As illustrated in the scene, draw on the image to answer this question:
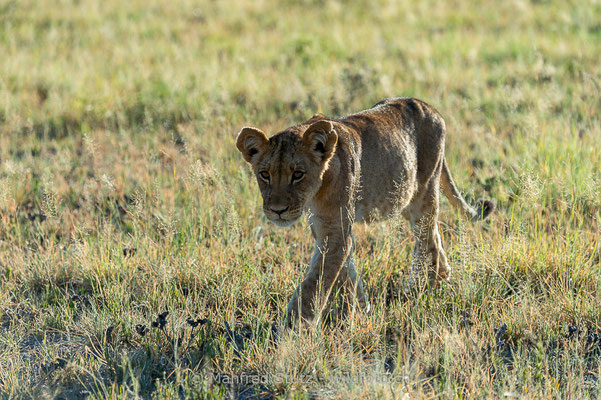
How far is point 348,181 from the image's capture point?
4395mm

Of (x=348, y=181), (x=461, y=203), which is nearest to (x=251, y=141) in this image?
(x=348, y=181)

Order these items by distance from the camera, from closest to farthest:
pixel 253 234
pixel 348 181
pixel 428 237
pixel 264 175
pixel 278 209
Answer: pixel 278 209
pixel 264 175
pixel 348 181
pixel 428 237
pixel 253 234

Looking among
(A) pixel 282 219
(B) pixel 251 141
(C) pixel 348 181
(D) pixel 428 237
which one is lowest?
(D) pixel 428 237

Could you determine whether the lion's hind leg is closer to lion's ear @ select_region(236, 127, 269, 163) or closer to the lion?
Answer: the lion

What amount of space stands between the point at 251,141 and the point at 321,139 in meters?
0.41

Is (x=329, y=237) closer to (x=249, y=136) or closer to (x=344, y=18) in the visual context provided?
(x=249, y=136)

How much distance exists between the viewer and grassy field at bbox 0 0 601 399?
4.04 m

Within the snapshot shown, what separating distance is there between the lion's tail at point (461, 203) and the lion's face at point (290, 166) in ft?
5.27

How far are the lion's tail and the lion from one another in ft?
0.09

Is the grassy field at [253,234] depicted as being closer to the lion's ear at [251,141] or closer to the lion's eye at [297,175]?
the lion's ear at [251,141]

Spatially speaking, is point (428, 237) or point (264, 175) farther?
point (428, 237)

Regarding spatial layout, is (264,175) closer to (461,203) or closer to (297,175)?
(297,175)

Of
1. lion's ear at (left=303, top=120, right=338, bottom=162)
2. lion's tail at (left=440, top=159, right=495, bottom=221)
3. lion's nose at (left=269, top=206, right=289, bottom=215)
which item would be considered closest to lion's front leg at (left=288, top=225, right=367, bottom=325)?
lion's nose at (left=269, top=206, right=289, bottom=215)

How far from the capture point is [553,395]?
373 cm
